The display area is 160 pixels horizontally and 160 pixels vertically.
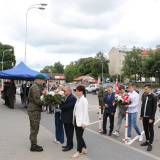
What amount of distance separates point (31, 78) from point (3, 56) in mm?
94303

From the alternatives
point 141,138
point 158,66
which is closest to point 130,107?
point 141,138

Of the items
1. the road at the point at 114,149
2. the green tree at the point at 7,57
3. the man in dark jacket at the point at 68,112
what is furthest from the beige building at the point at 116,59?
the man in dark jacket at the point at 68,112

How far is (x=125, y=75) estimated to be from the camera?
114m

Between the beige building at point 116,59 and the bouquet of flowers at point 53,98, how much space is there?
148 metres

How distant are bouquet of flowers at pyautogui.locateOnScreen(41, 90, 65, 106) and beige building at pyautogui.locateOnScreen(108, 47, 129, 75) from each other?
148155 mm

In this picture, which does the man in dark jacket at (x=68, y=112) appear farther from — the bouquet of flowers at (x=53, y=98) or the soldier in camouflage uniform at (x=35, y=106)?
the soldier in camouflage uniform at (x=35, y=106)

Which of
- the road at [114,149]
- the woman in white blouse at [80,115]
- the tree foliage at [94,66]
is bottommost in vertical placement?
the road at [114,149]

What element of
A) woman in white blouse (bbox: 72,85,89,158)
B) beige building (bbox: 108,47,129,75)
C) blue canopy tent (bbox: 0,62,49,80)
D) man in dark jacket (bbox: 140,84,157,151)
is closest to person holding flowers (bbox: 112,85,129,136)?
man in dark jacket (bbox: 140,84,157,151)

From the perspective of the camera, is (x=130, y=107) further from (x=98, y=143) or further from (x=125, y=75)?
(x=125, y=75)

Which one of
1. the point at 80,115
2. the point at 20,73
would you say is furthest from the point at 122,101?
the point at 20,73

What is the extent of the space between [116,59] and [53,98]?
151534 mm

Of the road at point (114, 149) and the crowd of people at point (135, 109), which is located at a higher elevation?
the crowd of people at point (135, 109)

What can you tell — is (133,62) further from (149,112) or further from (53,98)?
(53,98)

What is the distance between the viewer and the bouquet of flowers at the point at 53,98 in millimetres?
10828
